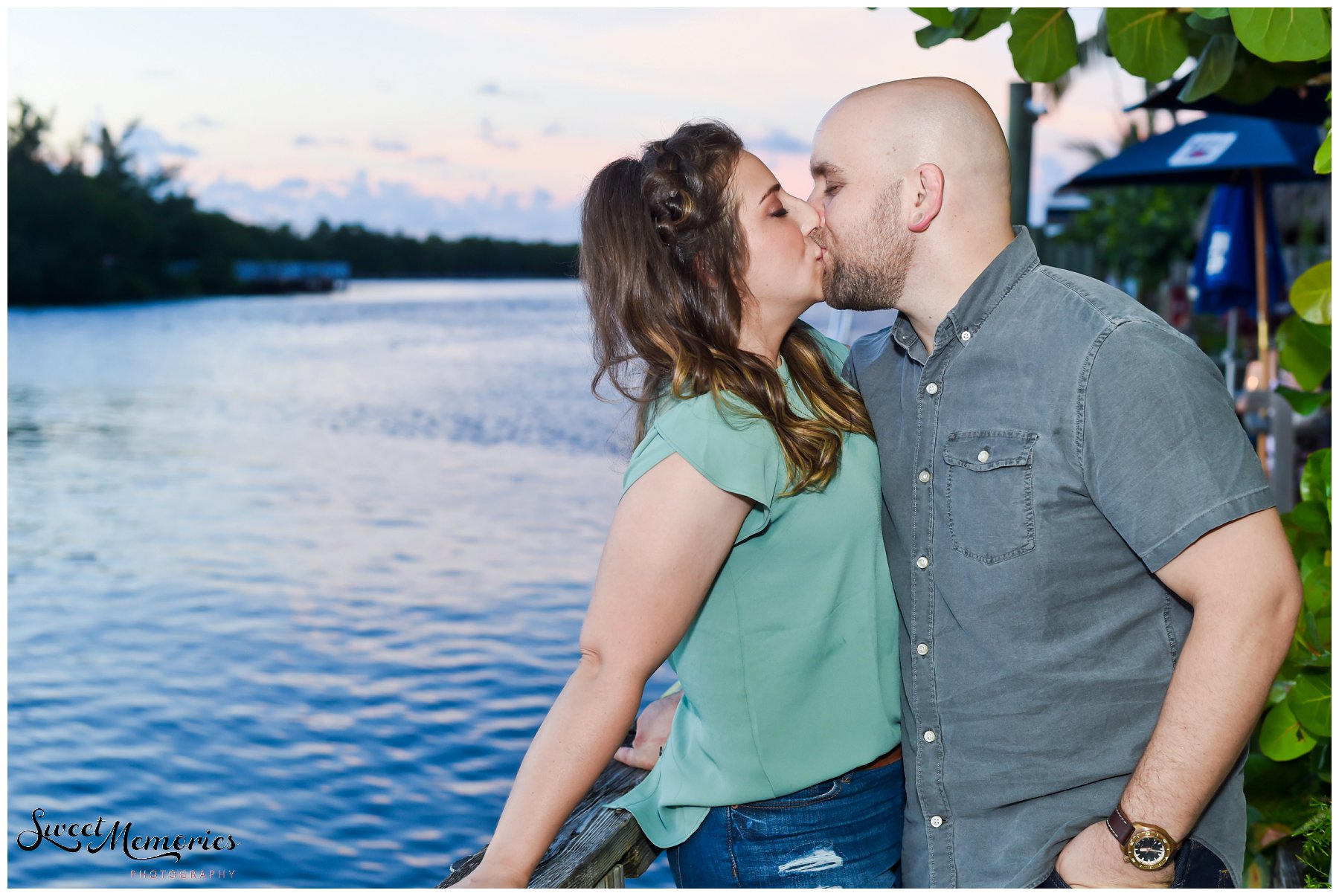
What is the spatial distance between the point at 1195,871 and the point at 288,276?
86.8m

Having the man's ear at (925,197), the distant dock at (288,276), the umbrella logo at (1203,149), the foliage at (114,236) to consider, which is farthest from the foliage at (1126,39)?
the distant dock at (288,276)

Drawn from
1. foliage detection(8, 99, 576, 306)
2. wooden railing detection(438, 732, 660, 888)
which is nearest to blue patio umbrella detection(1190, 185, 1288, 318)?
wooden railing detection(438, 732, 660, 888)

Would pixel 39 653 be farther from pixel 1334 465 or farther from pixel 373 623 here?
pixel 1334 465

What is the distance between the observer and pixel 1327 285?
2.17 metres

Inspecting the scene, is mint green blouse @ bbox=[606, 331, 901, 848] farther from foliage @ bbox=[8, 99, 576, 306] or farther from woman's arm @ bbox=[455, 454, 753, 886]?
foliage @ bbox=[8, 99, 576, 306]

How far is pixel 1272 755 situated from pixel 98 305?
A: 69.8m

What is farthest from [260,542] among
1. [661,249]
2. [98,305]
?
[98,305]

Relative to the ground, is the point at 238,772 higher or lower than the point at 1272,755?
lower

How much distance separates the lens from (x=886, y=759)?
1.98m

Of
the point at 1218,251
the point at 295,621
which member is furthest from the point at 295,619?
the point at 1218,251

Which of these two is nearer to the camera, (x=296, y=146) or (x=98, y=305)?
(x=296, y=146)

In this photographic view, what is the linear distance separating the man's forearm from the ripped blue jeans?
417mm

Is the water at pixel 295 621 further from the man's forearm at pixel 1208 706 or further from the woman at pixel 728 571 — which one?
the man's forearm at pixel 1208 706

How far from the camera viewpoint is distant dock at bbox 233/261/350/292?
265 ft
